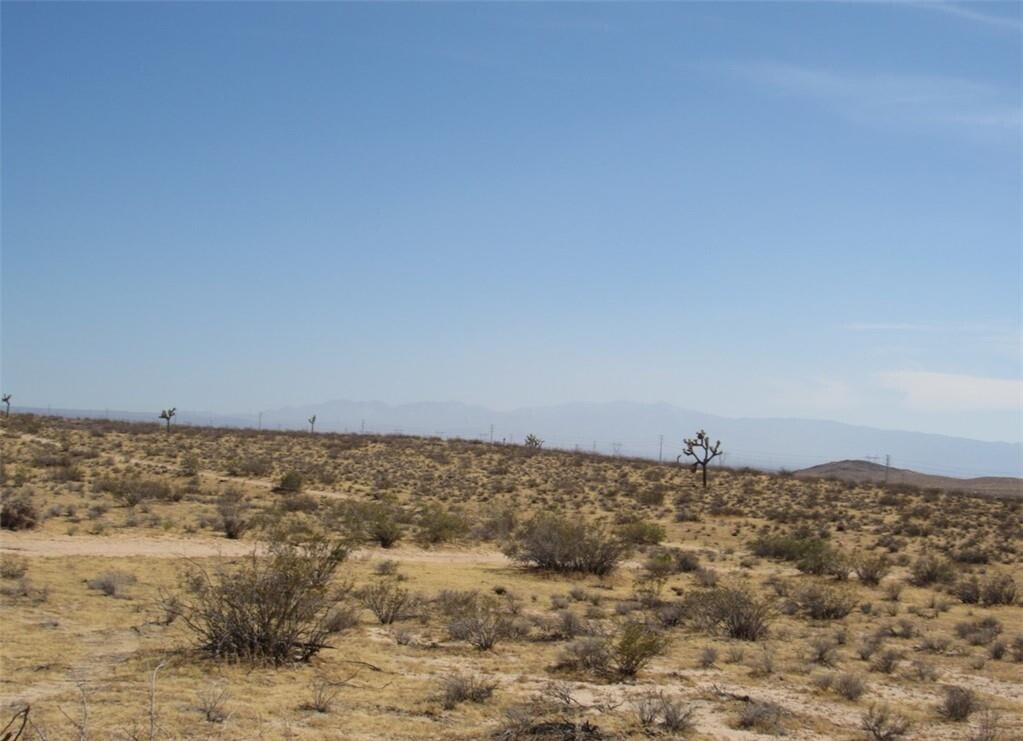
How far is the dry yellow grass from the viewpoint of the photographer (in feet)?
33.7

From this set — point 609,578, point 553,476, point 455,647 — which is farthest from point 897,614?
point 553,476

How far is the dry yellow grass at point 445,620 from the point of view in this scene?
10.3 meters

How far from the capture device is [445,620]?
1612 cm

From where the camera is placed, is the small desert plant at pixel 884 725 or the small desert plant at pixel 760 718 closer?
the small desert plant at pixel 884 725

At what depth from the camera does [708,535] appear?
3644 centimetres

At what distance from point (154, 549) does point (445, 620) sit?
37.0ft

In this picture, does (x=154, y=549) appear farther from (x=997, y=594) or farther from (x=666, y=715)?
(x=997, y=594)

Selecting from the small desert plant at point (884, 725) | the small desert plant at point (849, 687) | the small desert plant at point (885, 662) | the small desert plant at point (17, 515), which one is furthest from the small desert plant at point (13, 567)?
the small desert plant at point (885, 662)

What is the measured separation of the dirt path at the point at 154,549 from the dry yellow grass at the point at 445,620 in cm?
14

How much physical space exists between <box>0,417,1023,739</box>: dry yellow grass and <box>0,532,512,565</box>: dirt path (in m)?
0.14

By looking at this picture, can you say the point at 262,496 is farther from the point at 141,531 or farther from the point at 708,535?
the point at 708,535

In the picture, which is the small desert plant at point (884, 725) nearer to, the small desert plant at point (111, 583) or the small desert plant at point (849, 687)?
the small desert plant at point (849, 687)

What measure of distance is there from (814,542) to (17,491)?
88.4 ft

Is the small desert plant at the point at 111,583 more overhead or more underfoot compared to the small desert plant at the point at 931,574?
more underfoot
